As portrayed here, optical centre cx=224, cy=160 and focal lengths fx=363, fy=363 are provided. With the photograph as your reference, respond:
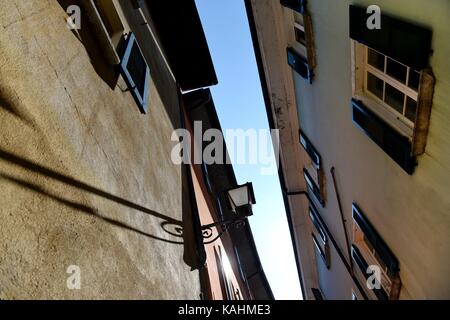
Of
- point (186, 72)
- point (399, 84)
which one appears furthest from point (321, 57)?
point (186, 72)

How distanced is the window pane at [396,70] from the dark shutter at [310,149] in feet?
15.1

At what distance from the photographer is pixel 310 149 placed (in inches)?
382

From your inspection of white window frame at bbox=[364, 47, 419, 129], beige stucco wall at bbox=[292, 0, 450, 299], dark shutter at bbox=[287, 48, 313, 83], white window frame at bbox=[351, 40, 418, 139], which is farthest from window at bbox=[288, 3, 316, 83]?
white window frame at bbox=[364, 47, 419, 129]

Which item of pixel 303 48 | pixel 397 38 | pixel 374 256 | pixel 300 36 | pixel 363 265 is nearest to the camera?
pixel 397 38

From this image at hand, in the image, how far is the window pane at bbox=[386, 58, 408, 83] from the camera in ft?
14.1

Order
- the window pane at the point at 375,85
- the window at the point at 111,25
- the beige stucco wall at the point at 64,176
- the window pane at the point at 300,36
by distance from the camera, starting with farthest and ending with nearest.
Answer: the window pane at the point at 300,36 < the window pane at the point at 375,85 < the window at the point at 111,25 < the beige stucco wall at the point at 64,176

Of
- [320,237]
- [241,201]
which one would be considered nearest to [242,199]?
[241,201]

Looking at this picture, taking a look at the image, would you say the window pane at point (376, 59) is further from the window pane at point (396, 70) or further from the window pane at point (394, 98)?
the window pane at point (394, 98)

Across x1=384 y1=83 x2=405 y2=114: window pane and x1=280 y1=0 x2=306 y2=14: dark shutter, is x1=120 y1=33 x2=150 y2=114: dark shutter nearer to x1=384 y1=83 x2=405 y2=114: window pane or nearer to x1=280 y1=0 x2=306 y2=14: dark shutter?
x1=384 y1=83 x2=405 y2=114: window pane

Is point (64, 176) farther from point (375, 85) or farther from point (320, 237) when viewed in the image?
point (320, 237)

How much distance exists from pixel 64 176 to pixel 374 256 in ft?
22.9

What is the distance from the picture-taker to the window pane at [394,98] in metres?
4.53

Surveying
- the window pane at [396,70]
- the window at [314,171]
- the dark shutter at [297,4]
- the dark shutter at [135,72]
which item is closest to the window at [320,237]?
the window at [314,171]
